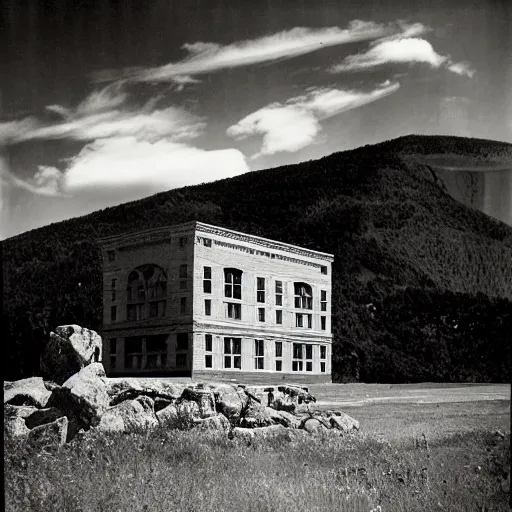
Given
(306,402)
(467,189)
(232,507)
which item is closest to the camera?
(232,507)

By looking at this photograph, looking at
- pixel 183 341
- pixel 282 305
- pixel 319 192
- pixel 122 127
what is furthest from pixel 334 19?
pixel 183 341

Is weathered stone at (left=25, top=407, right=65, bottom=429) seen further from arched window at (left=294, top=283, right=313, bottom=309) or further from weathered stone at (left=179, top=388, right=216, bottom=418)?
arched window at (left=294, top=283, right=313, bottom=309)

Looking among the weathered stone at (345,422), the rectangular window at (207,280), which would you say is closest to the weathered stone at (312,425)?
the weathered stone at (345,422)

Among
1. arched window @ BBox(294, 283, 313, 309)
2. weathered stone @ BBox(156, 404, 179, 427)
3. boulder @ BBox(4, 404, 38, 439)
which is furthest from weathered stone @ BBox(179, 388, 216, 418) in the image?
boulder @ BBox(4, 404, 38, 439)

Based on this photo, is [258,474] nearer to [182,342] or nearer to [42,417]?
[182,342]

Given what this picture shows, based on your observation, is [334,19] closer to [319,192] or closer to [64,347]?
[319,192]

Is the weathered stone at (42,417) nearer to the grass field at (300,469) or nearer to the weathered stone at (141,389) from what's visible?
the grass field at (300,469)
